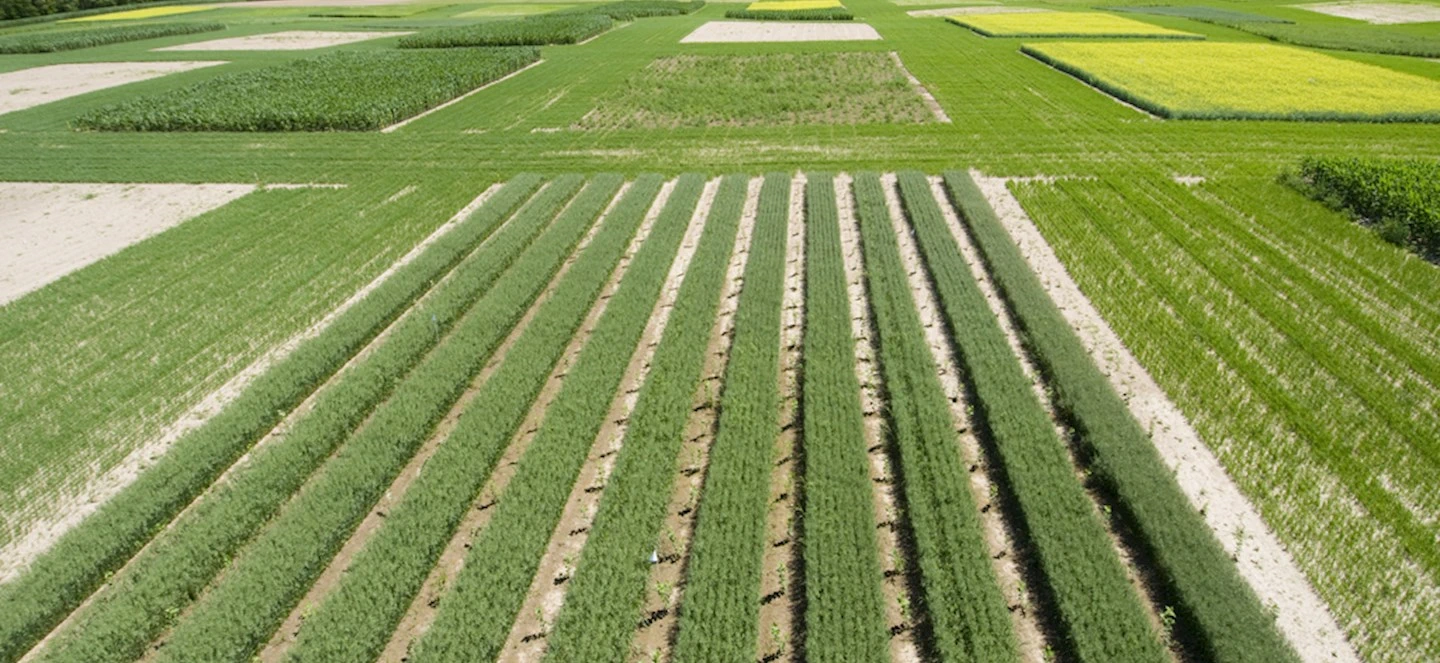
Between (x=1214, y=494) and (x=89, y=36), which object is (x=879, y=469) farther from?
(x=89, y=36)

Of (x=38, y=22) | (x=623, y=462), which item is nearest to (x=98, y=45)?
(x=38, y=22)

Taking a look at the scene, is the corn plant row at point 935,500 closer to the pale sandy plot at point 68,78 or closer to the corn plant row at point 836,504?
the corn plant row at point 836,504

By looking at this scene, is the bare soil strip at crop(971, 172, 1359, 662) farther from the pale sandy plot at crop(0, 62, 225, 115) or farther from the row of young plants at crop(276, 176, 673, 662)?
the pale sandy plot at crop(0, 62, 225, 115)

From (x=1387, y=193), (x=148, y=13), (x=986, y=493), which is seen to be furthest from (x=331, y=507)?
(x=148, y=13)

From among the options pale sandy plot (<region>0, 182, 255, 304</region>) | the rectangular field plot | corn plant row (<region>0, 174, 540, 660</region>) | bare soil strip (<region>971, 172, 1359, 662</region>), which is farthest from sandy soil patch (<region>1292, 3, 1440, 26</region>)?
pale sandy plot (<region>0, 182, 255, 304</region>)

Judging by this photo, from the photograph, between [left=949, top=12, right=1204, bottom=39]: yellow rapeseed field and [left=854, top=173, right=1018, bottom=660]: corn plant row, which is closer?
[left=854, top=173, right=1018, bottom=660]: corn plant row

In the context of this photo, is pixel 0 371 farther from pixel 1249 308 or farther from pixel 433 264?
pixel 1249 308
